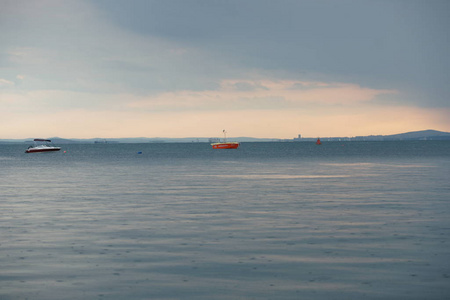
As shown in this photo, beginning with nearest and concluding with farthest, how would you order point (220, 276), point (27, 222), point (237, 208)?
point (220, 276)
point (27, 222)
point (237, 208)

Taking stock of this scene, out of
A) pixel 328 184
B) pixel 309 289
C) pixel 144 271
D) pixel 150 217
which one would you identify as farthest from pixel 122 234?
pixel 328 184

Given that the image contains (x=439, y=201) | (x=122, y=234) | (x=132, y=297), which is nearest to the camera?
(x=132, y=297)

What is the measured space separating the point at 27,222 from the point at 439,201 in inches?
973

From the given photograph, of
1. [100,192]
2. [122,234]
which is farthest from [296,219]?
[100,192]

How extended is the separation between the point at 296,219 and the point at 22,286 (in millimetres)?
15079

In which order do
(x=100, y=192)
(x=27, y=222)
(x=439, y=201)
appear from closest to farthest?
(x=27, y=222) < (x=439, y=201) < (x=100, y=192)

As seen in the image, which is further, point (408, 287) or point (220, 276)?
point (220, 276)

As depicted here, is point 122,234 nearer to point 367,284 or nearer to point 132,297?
point 132,297

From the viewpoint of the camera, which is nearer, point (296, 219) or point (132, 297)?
point (132, 297)

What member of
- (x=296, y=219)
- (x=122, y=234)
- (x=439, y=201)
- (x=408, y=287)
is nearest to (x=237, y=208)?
(x=296, y=219)

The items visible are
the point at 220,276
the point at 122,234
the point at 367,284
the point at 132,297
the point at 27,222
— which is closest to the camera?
the point at 132,297

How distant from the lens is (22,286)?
14055mm

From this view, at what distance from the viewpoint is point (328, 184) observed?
4878cm

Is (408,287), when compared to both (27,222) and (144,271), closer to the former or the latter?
(144,271)
